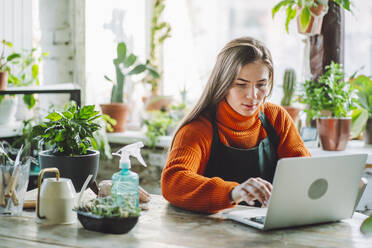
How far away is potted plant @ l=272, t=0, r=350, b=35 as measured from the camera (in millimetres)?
3039

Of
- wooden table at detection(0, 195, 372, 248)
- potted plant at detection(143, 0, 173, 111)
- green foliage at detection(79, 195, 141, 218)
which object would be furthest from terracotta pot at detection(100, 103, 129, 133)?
green foliage at detection(79, 195, 141, 218)

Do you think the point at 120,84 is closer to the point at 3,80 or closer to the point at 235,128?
the point at 3,80

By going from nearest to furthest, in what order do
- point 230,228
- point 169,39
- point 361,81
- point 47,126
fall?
point 230,228, point 47,126, point 361,81, point 169,39

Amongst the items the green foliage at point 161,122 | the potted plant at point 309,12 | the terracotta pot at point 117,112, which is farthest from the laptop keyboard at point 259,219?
the terracotta pot at point 117,112

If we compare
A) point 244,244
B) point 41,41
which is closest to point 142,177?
point 41,41

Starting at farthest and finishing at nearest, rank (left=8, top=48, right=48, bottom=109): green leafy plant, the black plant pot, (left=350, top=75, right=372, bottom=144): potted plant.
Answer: (left=8, top=48, right=48, bottom=109): green leafy plant
(left=350, top=75, right=372, bottom=144): potted plant
the black plant pot

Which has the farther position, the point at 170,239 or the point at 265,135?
the point at 265,135

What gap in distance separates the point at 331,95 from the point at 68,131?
1.73m

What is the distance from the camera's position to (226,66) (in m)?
2.03

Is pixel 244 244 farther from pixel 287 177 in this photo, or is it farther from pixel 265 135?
pixel 265 135

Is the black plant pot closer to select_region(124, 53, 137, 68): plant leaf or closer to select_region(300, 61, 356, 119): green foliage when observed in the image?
select_region(300, 61, 356, 119): green foliage

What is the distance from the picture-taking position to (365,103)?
320 cm

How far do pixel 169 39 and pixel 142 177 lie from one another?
4.95 feet

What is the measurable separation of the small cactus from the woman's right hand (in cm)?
193
